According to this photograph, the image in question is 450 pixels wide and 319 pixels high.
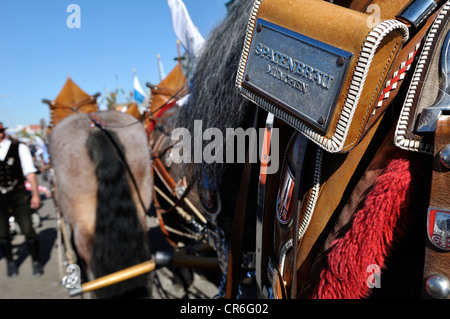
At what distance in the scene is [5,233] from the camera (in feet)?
12.5

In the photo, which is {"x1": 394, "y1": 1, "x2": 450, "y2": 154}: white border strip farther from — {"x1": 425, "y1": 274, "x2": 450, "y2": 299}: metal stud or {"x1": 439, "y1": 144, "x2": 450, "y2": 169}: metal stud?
{"x1": 425, "y1": 274, "x2": 450, "y2": 299}: metal stud

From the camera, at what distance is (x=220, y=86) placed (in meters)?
1.13

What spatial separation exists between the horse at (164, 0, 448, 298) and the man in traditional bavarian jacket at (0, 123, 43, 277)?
376 centimetres

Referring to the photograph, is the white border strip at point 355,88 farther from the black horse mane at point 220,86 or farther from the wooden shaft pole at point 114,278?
the wooden shaft pole at point 114,278

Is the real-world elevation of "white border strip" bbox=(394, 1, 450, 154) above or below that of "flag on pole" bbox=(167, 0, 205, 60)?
below

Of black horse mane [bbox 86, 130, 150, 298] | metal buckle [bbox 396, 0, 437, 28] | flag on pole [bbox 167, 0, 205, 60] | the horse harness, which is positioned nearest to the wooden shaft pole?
black horse mane [bbox 86, 130, 150, 298]

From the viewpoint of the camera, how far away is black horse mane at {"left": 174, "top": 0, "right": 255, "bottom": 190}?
107 centimetres

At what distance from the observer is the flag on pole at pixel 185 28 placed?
1.47 metres

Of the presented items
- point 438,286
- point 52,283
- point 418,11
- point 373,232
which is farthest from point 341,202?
point 52,283

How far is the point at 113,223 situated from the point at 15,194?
8.98 ft

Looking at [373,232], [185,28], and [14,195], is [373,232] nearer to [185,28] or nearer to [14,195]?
[185,28]

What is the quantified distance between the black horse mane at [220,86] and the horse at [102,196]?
96cm

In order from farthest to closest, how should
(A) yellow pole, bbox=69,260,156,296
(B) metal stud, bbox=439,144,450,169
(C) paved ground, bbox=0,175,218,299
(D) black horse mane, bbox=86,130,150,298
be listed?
(C) paved ground, bbox=0,175,218,299, (D) black horse mane, bbox=86,130,150,298, (A) yellow pole, bbox=69,260,156,296, (B) metal stud, bbox=439,144,450,169

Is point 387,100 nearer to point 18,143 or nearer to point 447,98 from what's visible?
point 447,98
